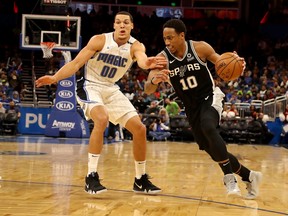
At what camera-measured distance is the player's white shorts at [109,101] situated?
6.33 meters

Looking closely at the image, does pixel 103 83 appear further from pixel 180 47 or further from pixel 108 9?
pixel 108 9

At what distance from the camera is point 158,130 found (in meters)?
19.0

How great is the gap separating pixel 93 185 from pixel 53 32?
37.9 feet

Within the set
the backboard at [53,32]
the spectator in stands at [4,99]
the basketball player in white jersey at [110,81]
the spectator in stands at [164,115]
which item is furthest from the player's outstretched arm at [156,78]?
the spectator in stands at [4,99]

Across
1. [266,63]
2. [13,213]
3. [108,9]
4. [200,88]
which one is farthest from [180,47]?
[108,9]

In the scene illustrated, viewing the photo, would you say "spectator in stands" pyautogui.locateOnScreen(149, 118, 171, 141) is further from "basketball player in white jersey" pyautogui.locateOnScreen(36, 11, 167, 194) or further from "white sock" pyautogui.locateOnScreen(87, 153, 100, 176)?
"white sock" pyautogui.locateOnScreen(87, 153, 100, 176)

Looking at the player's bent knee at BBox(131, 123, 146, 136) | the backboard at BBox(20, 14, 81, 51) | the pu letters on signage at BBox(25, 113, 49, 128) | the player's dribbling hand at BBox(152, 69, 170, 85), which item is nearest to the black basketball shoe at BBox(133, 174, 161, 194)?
the player's bent knee at BBox(131, 123, 146, 136)

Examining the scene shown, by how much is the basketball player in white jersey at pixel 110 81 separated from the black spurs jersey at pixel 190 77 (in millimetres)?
414

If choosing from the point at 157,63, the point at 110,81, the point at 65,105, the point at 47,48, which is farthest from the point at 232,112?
the point at 157,63

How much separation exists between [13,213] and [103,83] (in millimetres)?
2300

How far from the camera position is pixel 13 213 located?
4531mm

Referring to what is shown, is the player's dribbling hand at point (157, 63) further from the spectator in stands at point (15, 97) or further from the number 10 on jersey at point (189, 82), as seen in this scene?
the spectator in stands at point (15, 97)

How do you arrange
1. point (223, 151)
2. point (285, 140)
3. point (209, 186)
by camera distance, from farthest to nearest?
point (285, 140) < point (209, 186) < point (223, 151)

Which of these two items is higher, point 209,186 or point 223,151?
point 223,151
